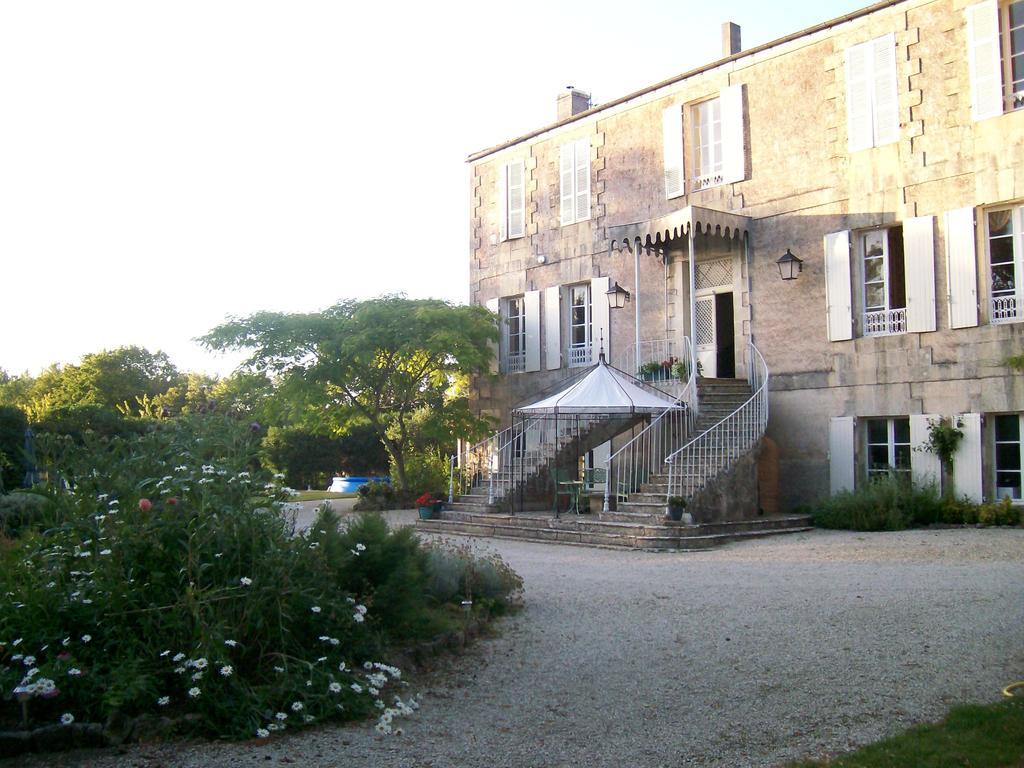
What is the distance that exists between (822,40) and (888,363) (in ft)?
16.6

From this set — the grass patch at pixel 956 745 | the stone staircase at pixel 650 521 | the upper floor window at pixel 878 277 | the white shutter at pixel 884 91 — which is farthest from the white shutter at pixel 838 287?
the grass patch at pixel 956 745

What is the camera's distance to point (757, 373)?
50.7 ft

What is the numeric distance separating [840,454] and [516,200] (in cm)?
866

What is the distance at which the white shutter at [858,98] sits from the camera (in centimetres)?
1436

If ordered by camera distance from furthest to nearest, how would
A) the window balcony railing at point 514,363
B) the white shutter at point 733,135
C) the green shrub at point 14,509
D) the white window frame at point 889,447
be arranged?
the window balcony railing at point 514,363 → the white shutter at point 733,135 → the white window frame at point 889,447 → the green shrub at point 14,509

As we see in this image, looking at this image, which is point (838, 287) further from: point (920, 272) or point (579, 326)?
point (579, 326)

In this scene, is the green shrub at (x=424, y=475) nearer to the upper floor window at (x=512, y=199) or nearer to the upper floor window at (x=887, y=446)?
the upper floor window at (x=512, y=199)

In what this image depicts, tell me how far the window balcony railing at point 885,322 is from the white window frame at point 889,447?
122 cm

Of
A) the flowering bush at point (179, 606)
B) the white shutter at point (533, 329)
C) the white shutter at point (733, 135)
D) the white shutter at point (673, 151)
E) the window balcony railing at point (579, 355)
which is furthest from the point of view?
the white shutter at point (533, 329)

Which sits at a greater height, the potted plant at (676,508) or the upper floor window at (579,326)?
the upper floor window at (579,326)

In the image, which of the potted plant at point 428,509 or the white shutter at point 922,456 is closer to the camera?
the white shutter at point 922,456

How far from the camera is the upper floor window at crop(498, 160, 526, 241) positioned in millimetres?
19766

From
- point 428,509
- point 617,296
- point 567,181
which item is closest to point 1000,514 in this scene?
point 617,296

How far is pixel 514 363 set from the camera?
19609mm
